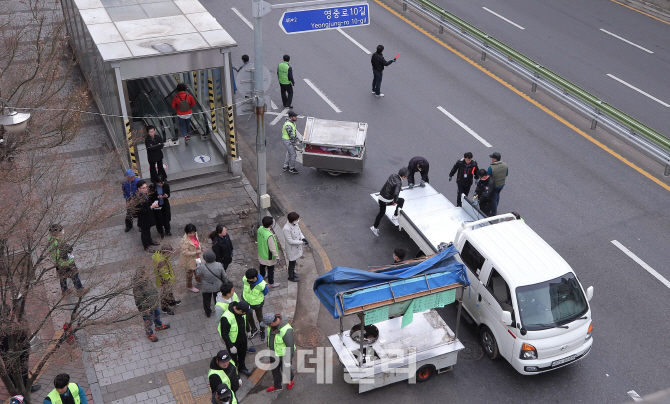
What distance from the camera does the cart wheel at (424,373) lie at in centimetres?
1113

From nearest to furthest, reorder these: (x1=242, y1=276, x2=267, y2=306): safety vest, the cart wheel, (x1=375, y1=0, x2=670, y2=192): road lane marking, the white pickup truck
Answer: the white pickup truck → the cart wheel → (x1=242, y1=276, x2=267, y2=306): safety vest → (x1=375, y1=0, x2=670, y2=192): road lane marking

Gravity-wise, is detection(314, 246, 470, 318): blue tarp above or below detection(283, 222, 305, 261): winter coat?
above

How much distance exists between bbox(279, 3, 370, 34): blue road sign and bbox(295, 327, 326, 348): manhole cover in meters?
5.51

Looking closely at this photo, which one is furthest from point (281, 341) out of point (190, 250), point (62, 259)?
point (62, 259)

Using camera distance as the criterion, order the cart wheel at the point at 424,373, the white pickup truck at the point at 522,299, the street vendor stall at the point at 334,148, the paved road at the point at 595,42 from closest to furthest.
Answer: the white pickup truck at the point at 522,299 < the cart wheel at the point at 424,373 < the street vendor stall at the point at 334,148 < the paved road at the point at 595,42

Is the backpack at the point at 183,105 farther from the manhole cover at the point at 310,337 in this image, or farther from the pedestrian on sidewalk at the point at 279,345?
the pedestrian on sidewalk at the point at 279,345

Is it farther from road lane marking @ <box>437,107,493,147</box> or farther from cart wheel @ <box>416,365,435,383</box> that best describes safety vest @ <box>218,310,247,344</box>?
road lane marking @ <box>437,107,493,147</box>

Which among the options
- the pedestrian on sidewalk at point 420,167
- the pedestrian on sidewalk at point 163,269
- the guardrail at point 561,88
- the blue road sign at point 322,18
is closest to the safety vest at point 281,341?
the pedestrian on sidewalk at point 163,269

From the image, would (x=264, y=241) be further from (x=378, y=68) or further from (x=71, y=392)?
(x=378, y=68)

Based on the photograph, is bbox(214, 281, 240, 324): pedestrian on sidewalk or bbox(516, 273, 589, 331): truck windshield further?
bbox(516, 273, 589, 331): truck windshield

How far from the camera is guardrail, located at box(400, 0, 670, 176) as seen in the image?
16.8 m

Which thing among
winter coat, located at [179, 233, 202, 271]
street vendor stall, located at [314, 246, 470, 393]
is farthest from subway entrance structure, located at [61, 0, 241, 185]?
street vendor stall, located at [314, 246, 470, 393]

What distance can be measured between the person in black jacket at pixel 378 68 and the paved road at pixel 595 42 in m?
6.01

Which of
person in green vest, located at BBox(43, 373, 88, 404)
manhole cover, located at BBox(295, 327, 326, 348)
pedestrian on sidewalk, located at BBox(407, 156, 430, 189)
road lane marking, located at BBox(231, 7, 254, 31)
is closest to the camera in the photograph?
person in green vest, located at BBox(43, 373, 88, 404)
